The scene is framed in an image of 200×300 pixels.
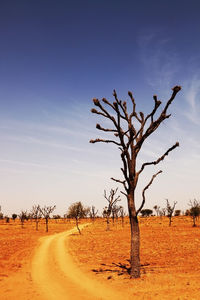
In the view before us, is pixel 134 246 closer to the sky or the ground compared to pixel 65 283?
closer to the sky

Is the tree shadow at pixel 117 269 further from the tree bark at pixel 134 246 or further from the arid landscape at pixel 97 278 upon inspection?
the tree bark at pixel 134 246

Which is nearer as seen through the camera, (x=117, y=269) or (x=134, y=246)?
(x=134, y=246)

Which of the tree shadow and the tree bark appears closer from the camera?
the tree bark

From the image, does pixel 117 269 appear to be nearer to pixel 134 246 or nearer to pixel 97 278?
pixel 97 278

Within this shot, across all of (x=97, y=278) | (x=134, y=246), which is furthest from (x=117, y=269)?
(x=134, y=246)

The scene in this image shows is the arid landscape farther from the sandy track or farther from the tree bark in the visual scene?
the tree bark

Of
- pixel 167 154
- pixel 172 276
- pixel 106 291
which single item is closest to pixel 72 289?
pixel 106 291

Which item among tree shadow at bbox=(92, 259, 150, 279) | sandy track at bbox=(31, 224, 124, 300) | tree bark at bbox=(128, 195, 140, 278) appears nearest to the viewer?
sandy track at bbox=(31, 224, 124, 300)

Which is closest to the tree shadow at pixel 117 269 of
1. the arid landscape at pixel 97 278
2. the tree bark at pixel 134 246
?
the arid landscape at pixel 97 278

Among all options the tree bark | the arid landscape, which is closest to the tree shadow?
the arid landscape

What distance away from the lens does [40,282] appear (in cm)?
1059

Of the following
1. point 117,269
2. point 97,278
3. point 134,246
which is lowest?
point 117,269

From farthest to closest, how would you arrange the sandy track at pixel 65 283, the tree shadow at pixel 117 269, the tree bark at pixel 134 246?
the tree shadow at pixel 117 269 → the tree bark at pixel 134 246 → the sandy track at pixel 65 283

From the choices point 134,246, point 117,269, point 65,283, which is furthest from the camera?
point 117,269
